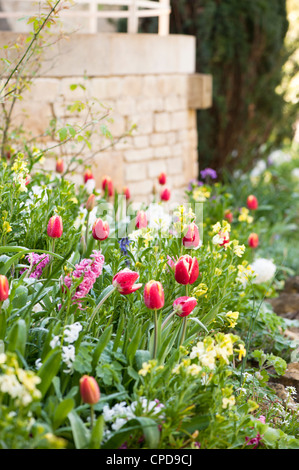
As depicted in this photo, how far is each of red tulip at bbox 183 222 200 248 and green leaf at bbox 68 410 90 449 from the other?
83cm

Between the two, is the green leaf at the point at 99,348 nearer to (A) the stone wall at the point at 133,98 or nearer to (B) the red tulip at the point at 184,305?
(B) the red tulip at the point at 184,305

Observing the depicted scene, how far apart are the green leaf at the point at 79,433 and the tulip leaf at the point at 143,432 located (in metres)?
0.07

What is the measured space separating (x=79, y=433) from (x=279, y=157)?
6357mm

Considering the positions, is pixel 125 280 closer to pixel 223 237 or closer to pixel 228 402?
pixel 228 402

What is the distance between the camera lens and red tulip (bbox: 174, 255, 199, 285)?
77.4 inches

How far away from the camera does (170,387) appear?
1.87 meters

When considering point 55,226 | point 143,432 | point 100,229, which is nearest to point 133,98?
point 100,229

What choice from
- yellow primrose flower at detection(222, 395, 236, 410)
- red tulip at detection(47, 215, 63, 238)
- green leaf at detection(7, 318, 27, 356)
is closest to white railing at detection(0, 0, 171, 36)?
red tulip at detection(47, 215, 63, 238)

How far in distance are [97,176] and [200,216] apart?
198 centimetres

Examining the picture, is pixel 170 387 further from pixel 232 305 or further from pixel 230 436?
pixel 232 305

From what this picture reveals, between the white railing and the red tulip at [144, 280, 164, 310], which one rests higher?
the white railing

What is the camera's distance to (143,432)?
1696mm

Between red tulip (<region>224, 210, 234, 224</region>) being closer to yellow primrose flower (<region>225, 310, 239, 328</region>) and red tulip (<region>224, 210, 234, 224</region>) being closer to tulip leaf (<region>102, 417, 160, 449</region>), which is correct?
yellow primrose flower (<region>225, 310, 239, 328</region>)
